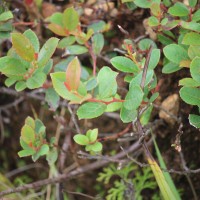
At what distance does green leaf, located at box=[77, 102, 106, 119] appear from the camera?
2.99 ft

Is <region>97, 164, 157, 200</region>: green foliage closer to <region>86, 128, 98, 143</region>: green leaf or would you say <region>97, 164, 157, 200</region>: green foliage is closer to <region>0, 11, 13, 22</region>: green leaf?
<region>86, 128, 98, 143</region>: green leaf

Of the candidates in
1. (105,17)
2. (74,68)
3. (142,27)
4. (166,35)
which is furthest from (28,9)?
(74,68)

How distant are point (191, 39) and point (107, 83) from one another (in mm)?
263

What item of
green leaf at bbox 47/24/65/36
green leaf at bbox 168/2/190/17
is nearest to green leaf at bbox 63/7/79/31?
green leaf at bbox 47/24/65/36

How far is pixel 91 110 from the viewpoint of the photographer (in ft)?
3.02

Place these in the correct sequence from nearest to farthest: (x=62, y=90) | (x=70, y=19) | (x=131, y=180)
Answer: (x=62, y=90) → (x=70, y=19) → (x=131, y=180)

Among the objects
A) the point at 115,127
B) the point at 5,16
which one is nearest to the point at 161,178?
the point at 5,16

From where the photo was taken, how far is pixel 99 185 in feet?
5.80

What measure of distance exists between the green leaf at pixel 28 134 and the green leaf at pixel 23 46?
0.21 metres

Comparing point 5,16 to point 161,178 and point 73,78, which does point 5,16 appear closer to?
point 73,78

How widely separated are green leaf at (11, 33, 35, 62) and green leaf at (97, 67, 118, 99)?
7.9 inches

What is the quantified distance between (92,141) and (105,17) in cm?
54

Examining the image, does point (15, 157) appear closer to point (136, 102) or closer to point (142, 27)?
point (142, 27)

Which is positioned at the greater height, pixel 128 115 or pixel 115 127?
pixel 128 115
